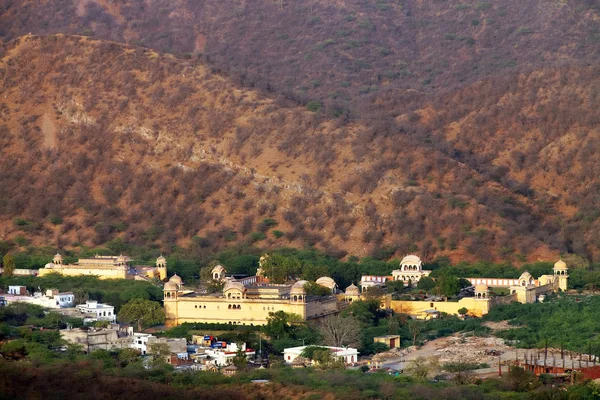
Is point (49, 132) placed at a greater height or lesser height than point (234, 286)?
greater

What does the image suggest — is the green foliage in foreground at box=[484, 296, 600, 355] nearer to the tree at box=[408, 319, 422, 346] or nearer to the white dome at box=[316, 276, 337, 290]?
the tree at box=[408, 319, 422, 346]

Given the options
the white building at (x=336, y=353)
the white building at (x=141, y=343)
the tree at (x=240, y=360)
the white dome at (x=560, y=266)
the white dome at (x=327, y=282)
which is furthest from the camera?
the white dome at (x=560, y=266)

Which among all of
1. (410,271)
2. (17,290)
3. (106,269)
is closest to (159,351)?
(17,290)

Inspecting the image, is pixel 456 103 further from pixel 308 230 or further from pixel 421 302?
pixel 421 302

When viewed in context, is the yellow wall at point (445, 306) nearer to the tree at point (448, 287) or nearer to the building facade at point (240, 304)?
the tree at point (448, 287)

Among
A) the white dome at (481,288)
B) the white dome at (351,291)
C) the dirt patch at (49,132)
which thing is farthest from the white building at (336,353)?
the dirt patch at (49,132)

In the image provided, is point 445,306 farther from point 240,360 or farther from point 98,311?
point 240,360

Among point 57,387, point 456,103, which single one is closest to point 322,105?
point 456,103
